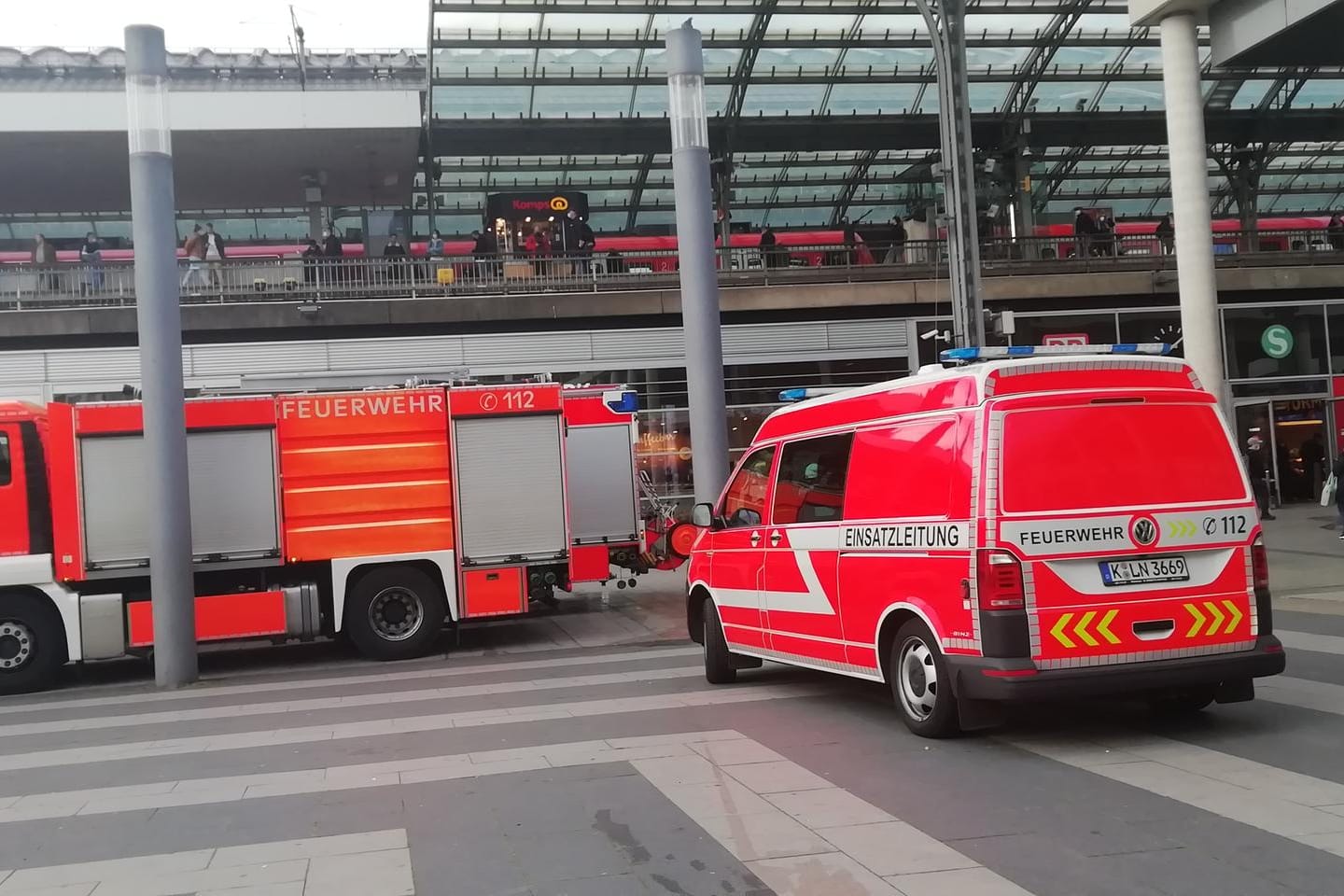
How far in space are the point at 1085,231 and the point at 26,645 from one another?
23.6 meters

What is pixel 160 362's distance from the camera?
11945mm

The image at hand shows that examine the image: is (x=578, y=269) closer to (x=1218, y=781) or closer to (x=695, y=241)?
(x=695, y=241)

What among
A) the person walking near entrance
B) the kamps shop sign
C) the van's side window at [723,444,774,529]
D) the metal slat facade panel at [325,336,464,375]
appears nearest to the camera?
the van's side window at [723,444,774,529]

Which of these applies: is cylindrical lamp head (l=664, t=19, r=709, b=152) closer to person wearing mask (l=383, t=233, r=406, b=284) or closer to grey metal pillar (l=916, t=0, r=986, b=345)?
grey metal pillar (l=916, t=0, r=986, b=345)

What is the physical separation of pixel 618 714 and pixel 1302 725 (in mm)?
4373

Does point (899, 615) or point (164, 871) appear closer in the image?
point (164, 871)

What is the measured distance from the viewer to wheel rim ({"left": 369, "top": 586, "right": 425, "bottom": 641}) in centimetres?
1309

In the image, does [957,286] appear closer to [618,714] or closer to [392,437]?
[392,437]

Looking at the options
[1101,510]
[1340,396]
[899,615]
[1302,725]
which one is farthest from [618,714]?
[1340,396]

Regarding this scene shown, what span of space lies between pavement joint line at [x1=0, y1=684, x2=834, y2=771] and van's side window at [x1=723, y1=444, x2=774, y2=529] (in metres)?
1.33

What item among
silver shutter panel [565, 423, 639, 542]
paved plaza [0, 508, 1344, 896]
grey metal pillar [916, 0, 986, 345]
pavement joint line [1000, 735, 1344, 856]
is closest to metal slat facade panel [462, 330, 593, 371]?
silver shutter panel [565, 423, 639, 542]

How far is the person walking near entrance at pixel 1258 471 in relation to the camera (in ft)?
79.2

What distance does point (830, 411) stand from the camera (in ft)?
27.7

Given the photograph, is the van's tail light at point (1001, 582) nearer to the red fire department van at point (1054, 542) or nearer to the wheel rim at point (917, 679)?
the red fire department van at point (1054, 542)
